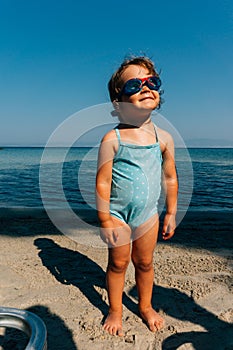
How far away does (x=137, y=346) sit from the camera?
214 cm

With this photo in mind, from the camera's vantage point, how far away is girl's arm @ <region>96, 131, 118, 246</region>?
87.3 inches

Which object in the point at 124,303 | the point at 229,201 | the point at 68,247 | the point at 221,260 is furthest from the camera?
the point at 229,201

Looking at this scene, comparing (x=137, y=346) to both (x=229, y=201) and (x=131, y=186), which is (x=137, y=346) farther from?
(x=229, y=201)

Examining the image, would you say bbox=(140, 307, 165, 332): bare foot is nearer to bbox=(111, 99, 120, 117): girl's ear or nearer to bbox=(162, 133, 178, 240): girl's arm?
bbox=(162, 133, 178, 240): girl's arm

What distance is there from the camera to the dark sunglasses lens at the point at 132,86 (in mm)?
2186

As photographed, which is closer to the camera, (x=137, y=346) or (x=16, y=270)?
(x=137, y=346)

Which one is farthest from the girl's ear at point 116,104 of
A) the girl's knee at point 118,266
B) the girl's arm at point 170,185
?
the girl's knee at point 118,266

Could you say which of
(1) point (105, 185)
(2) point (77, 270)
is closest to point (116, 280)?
(1) point (105, 185)

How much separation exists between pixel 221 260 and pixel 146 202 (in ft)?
5.62

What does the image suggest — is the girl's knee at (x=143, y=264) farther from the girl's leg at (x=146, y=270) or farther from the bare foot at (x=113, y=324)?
the bare foot at (x=113, y=324)

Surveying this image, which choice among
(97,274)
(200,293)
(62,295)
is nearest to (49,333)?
(62,295)

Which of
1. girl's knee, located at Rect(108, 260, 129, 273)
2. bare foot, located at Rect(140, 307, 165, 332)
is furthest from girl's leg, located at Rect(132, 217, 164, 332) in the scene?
girl's knee, located at Rect(108, 260, 129, 273)

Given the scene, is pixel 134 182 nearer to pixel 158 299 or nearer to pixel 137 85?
pixel 137 85

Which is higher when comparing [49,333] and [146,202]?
[146,202]
